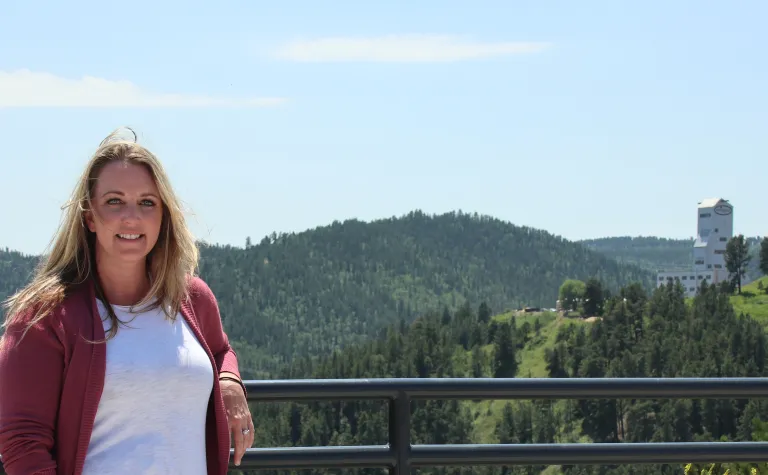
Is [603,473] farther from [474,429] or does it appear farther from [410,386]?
[410,386]

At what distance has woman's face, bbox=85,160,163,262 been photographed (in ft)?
6.26

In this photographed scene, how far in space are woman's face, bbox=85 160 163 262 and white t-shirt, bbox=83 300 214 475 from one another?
12 cm

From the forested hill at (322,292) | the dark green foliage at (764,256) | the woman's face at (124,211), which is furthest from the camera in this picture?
the forested hill at (322,292)

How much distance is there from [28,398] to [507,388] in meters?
1.36

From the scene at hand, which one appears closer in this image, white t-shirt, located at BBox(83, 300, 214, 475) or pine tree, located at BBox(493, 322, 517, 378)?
white t-shirt, located at BBox(83, 300, 214, 475)

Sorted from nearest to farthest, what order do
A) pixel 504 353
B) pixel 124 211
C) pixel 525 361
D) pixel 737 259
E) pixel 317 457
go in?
pixel 124 211 → pixel 317 457 → pixel 525 361 → pixel 504 353 → pixel 737 259

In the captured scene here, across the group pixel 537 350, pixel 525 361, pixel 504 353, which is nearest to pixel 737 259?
pixel 537 350

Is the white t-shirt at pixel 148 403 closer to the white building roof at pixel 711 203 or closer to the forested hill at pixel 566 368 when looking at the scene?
the forested hill at pixel 566 368

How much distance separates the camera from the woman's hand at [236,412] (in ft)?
6.98

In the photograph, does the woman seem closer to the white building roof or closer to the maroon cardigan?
the maroon cardigan

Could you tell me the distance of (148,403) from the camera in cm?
186

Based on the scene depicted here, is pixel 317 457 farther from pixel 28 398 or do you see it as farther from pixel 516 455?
pixel 28 398

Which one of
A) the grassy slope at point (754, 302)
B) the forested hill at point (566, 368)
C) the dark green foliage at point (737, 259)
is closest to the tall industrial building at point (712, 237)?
the dark green foliage at point (737, 259)

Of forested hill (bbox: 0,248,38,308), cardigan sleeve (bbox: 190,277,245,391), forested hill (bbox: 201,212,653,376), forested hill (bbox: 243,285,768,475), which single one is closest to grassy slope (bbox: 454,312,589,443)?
forested hill (bbox: 243,285,768,475)
